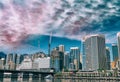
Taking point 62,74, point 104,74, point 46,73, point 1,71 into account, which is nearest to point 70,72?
point 62,74

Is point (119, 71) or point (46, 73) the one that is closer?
point (119, 71)

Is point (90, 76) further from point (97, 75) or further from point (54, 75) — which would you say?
point (54, 75)

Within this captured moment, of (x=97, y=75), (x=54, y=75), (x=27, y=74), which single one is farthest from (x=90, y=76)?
(x=27, y=74)

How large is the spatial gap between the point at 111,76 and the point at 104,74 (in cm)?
→ 730

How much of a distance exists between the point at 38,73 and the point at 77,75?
33.6 m

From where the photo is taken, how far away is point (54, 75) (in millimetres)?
194000

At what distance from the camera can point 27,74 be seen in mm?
196375

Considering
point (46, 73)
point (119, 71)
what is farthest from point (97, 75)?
point (46, 73)

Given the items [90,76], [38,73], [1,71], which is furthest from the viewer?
[38,73]

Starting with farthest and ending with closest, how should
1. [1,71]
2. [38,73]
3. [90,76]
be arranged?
[38,73], [90,76], [1,71]

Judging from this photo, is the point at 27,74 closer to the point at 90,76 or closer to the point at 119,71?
the point at 90,76

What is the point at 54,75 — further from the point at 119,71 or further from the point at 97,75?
the point at 119,71

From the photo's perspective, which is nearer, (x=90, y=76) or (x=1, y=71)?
(x=1, y=71)

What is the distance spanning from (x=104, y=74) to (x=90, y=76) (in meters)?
12.0
